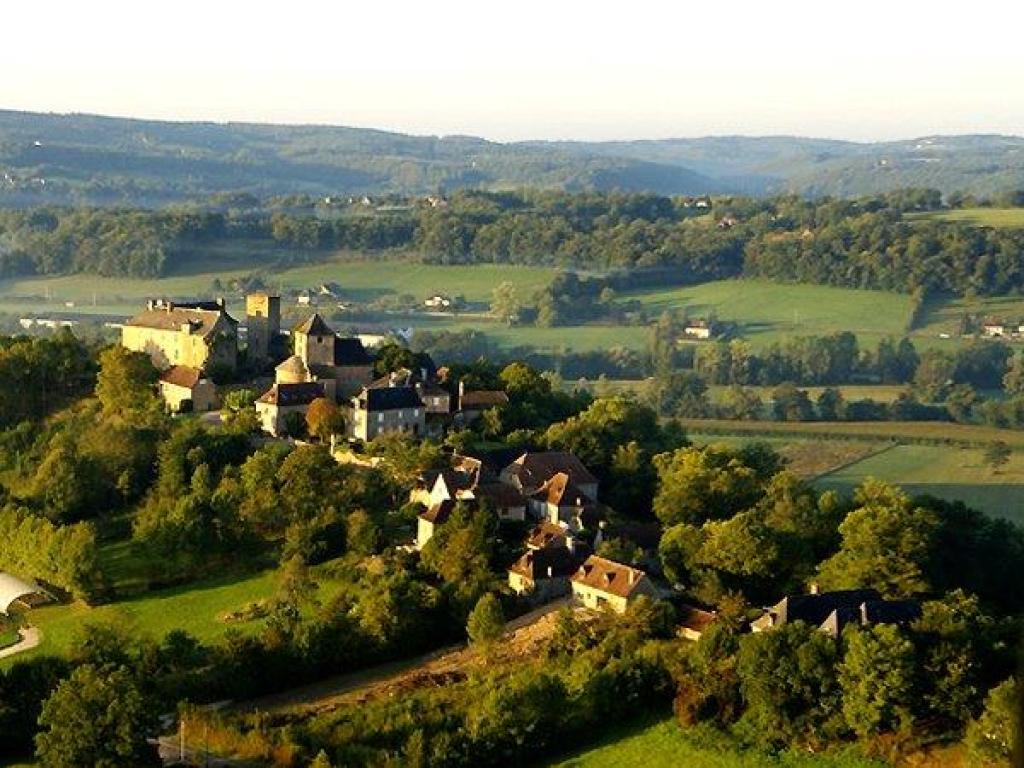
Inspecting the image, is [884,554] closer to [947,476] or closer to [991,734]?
[991,734]

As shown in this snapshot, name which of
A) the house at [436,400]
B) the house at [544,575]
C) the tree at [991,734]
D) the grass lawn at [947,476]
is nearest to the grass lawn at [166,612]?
the house at [544,575]

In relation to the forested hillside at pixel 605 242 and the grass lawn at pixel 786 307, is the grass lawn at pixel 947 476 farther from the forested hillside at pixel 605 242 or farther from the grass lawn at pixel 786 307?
the forested hillside at pixel 605 242

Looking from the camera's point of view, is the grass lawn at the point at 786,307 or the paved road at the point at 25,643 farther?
the grass lawn at the point at 786,307

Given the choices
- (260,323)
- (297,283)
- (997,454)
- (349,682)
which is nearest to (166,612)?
(349,682)

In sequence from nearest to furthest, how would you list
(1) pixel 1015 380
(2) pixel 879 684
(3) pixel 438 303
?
(2) pixel 879 684 < (1) pixel 1015 380 < (3) pixel 438 303

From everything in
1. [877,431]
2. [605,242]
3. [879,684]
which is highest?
[879,684]

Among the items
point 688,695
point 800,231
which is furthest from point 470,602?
point 800,231
